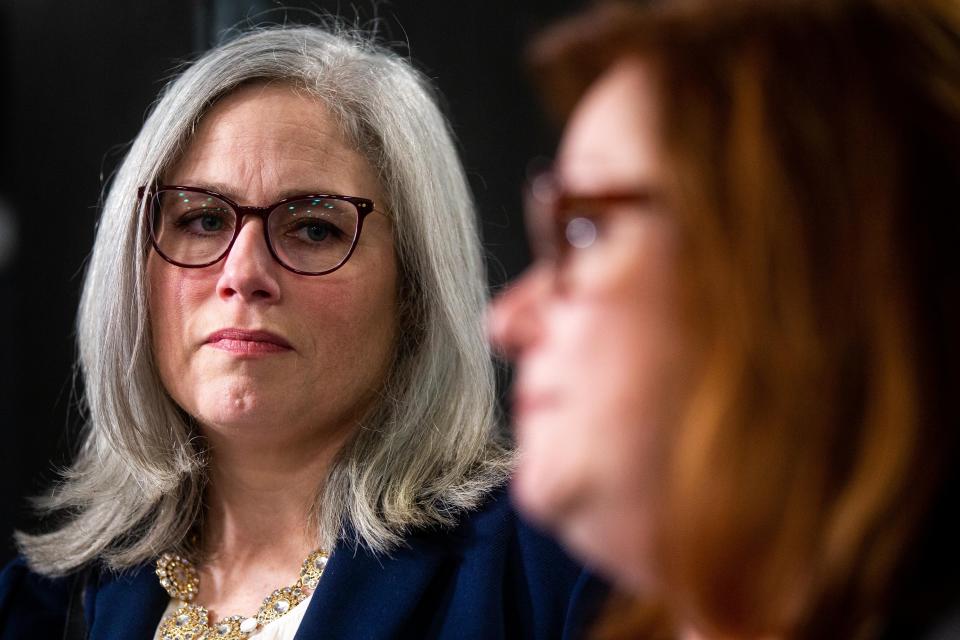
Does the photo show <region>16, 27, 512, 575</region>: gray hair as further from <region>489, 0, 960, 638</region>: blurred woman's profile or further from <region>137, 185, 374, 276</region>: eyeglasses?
<region>489, 0, 960, 638</region>: blurred woman's profile

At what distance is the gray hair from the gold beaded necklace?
0.05m

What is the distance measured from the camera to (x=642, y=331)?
32.9 inches

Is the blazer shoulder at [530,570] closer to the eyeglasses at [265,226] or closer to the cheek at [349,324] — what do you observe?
the cheek at [349,324]

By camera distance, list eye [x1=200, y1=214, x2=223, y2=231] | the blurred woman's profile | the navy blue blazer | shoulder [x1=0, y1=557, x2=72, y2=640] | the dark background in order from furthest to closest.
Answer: the dark background → shoulder [x1=0, y1=557, x2=72, y2=640] → eye [x1=200, y1=214, x2=223, y2=231] → the navy blue blazer → the blurred woman's profile

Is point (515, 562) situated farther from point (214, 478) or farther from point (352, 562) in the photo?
point (214, 478)

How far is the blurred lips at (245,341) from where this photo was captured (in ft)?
5.48

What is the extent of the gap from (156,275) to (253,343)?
0.22 meters

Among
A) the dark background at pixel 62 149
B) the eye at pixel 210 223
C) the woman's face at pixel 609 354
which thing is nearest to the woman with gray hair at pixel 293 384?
the eye at pixel 210 223

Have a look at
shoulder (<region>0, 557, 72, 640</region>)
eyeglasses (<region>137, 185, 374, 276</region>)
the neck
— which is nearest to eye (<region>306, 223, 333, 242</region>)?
eyeglasses (<region>137, 185, 374, 276</region>)

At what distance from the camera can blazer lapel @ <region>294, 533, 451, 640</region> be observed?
1.65 m

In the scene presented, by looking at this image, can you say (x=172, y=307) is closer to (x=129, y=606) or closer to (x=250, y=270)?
(x=250, y=270)

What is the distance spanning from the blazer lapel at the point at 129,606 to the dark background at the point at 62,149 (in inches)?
23.8

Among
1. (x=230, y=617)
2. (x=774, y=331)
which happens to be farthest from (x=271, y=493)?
(x=774, y=331)

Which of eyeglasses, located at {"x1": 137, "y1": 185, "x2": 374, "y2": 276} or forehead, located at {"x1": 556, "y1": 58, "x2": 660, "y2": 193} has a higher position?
forehead, located at {"x1": 556, "y1": 58, "x2": 660, "y2": 193}
